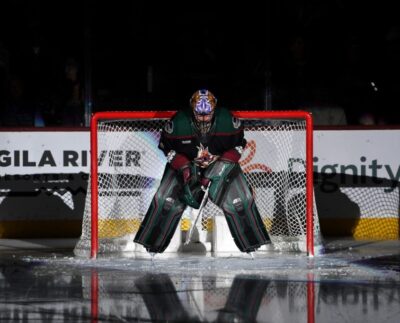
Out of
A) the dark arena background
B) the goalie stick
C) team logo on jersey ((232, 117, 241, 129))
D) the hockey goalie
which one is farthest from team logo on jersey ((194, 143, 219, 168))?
the dark arena background

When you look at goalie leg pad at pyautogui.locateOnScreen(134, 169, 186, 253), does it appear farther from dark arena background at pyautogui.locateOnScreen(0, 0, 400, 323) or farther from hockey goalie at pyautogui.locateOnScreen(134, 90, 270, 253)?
dark arena background at pyautogui.locateOnScreen(0, 0, 400, 323)

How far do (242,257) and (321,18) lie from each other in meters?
3.61

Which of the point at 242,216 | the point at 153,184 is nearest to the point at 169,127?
the point at 242,216

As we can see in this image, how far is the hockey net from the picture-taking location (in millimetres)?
10312

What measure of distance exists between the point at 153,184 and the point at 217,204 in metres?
1.03

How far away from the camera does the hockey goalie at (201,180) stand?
9523mm

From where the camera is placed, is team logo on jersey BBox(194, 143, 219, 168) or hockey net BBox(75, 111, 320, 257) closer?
team logo on jersey BBox(194, 143, 219, 168)

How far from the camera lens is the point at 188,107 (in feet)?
37.2

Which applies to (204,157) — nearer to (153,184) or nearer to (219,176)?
(219,176)

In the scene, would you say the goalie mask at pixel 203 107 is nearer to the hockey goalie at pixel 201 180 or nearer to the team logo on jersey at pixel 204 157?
the hockey goalie at pixel 201 180

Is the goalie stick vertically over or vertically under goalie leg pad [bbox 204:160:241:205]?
under

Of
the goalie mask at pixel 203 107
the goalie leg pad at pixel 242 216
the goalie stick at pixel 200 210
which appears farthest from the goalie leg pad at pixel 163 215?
the goalie mask at pixel 203 107

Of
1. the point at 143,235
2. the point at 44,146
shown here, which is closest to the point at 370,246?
the point at 143,235

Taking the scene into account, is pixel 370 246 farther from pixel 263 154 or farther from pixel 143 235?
pixel 143 235
